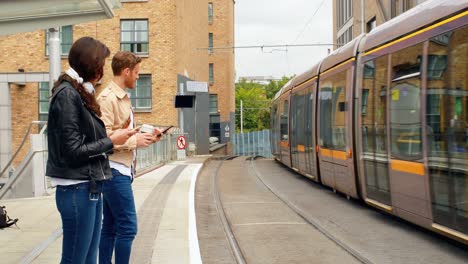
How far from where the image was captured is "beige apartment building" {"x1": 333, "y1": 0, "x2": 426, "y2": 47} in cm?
3042

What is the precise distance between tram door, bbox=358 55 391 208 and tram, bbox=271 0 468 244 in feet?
0.05

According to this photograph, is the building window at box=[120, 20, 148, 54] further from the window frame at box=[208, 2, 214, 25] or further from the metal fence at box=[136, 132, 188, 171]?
the window frame at box=[208, 2, 214, 25]

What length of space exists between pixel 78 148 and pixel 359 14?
1514 inches

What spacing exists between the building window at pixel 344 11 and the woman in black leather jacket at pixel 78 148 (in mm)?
42069

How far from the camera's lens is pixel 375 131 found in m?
9.49

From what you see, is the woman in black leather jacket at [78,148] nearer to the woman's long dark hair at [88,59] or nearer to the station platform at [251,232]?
the woman's long dark hair at [88,59]

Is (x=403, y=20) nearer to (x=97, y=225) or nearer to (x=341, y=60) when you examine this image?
(x=341, y=60)

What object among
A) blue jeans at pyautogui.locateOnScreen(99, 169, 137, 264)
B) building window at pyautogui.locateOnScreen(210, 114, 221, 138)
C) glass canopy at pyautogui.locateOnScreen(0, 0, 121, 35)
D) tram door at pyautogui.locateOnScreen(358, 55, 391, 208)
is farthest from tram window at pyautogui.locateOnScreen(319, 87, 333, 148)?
building window at pyautogui.locateOnScreen(210, 114, 221, 138)

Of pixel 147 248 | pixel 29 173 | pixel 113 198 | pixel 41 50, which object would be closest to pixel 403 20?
pixel 147 248

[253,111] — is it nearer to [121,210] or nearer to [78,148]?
[121,210]

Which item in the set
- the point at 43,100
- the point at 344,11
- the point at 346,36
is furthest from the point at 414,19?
the point at 344,11

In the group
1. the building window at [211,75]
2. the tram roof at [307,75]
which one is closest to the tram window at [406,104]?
the tram roof at [307,75]

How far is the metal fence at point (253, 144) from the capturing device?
5884cm

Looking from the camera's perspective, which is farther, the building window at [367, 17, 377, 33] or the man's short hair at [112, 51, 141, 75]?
the building window at [367, 17, 377, 33]
